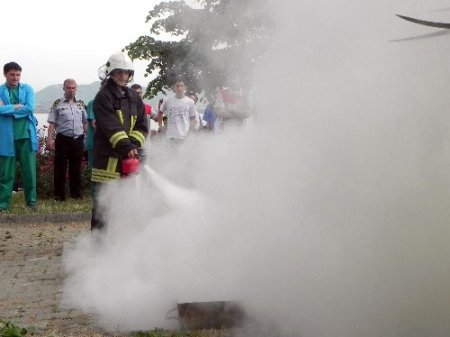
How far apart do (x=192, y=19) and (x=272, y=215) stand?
202 centimetres

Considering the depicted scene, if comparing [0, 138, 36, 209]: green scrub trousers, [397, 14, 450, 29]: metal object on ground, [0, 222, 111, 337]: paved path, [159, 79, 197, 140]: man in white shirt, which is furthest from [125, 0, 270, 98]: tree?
[0, 138, 36, 209]: green scrub trousers

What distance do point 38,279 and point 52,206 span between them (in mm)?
5342

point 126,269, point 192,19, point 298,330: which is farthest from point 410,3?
point 126,269

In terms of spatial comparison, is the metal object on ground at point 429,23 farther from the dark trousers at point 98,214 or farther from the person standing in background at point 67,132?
the person standing in background at point 67,132

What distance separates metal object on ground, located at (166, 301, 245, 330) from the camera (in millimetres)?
4648

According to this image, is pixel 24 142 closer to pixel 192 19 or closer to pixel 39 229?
pixel 39 229

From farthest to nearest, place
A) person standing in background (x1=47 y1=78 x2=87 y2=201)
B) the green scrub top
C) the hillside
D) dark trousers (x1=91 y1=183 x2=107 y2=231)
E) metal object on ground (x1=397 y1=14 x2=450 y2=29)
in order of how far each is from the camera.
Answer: the hillside
person standing in background (x1=47 y1=78 x2=87 y2=201)
the green scrub top
dark trousers (x1=91 y1=183 x2=107 y2=231)
metal object on ground (x1=397 y1=14 x2=450 y2=29)

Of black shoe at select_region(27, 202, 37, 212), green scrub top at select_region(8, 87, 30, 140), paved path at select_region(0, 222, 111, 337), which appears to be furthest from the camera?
black shoe at select_region(27, 202, 37, 212)

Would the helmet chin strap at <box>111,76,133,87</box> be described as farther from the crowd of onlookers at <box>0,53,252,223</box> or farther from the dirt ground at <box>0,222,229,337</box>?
the dirt ground at <box>0,222,229,337</box>

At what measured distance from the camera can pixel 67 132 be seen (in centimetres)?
1261

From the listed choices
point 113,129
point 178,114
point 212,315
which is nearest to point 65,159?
point 178,114

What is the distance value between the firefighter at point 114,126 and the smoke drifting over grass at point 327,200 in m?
1.47

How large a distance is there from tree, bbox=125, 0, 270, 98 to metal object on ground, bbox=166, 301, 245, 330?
4.74 ft

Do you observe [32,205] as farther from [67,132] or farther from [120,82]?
[120,82]
